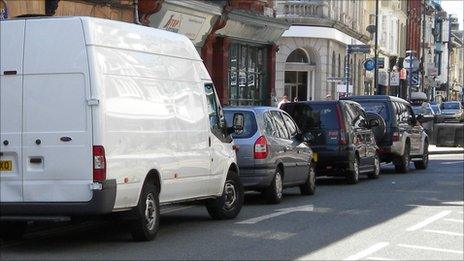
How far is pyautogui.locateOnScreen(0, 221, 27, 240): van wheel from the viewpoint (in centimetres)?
1209

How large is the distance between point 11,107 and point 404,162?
15615mm

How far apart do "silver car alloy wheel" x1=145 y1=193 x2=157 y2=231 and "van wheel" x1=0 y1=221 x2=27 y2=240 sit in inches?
70.2

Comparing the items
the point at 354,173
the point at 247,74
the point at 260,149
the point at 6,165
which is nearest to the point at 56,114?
the point at 6,165

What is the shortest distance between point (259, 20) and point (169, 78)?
79.2 feet

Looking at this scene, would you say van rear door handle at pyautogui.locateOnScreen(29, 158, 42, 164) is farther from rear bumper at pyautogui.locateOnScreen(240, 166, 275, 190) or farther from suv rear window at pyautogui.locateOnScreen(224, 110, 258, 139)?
suv rear window at pyautogui.locateOnScreen(224, 110, 258, 139)

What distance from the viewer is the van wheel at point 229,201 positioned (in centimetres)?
1398

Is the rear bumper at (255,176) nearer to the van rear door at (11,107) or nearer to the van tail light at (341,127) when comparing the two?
the van tail light at (341,127)

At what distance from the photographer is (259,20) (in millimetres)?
36125

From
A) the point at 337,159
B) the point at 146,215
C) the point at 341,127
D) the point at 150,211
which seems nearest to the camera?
the point at 146,215

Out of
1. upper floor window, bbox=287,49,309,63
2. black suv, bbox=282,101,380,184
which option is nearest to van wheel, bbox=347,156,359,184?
black suv, bbox=282,101,380,184

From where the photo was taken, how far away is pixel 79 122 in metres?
10.5

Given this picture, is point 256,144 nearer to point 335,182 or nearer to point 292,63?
point 335,182

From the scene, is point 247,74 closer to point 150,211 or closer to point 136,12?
point 136,12

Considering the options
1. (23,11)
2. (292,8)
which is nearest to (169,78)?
(23,11)
